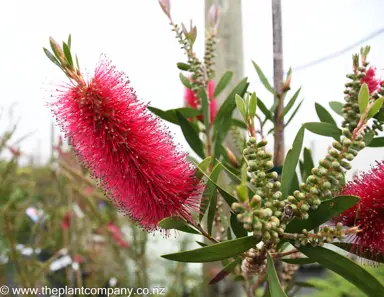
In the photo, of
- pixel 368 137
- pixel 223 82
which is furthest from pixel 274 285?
pixel 223 82

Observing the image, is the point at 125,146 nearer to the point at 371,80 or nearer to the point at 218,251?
the point at 218,251

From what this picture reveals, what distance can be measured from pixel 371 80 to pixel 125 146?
0.70 ft

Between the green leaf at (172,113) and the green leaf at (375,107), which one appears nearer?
the green leaf at (375,107)

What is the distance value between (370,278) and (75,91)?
0.23 m

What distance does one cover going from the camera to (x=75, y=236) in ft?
3.01

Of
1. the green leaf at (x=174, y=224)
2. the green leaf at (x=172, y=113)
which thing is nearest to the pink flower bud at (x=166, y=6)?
the green leaf at (x=172, y=113)

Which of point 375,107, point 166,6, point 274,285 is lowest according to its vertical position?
point 274,285

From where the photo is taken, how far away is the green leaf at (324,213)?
0.77 ft

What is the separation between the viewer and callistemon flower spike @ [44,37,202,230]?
11.2 inches

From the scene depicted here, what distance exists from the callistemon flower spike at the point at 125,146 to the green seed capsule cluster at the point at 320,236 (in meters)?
0.09

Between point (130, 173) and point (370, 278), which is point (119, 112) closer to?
point (130, 173)

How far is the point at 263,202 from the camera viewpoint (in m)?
0.23

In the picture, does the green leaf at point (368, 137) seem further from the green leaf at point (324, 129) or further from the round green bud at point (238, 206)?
the round green bud at point (238, 206)

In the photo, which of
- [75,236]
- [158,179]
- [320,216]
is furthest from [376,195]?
[75,236]
